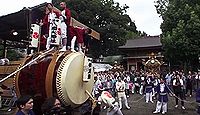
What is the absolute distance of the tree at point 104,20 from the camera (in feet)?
139

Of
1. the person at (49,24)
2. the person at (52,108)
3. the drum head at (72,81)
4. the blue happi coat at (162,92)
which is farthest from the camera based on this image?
the blue happi coat at (162,92)

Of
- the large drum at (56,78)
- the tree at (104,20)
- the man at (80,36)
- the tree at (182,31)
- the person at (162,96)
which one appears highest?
the tree at (104,20)

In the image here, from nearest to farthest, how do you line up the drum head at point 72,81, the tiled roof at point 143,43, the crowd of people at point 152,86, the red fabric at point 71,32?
1. the drum head at point 72,81
2. the red fabric at point 71,32
3. the crowd of people at point 152,86
4. the tiled roof at point 143,43

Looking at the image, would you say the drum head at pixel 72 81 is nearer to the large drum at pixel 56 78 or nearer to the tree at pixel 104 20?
the large drum at pixel 56 78

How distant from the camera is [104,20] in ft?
147

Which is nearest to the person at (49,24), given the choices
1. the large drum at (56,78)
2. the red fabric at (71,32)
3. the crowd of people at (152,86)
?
the large drum at (56,78)

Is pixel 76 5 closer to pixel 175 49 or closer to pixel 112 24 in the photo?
pixel 112 24

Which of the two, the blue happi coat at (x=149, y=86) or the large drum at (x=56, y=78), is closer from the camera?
the large drum at (x=56, y=78)

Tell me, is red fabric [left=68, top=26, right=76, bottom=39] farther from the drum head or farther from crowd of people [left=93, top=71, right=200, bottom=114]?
crowd of people [left=93, top=71, right=200, bottom=114]

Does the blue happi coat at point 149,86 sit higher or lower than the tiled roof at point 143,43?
lower

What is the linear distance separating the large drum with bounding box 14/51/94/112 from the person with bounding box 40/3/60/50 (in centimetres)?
42

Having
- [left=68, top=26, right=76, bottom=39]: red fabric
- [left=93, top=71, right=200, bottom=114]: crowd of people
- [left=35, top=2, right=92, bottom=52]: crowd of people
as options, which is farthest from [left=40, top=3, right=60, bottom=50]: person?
[left=93, top=71, right=200, bottom=114]: crowd of people

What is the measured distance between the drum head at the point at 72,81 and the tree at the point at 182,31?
58.7ft

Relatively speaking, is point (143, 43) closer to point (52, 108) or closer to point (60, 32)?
point (60, 32)
